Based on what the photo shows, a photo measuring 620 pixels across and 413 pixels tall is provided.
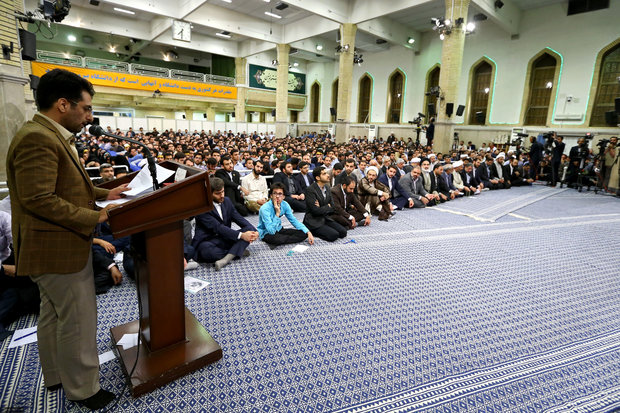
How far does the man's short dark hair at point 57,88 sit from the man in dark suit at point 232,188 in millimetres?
3749

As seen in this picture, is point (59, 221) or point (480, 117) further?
point (480, 117)

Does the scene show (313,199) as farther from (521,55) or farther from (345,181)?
(521,55)

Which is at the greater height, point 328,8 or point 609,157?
point 328,8

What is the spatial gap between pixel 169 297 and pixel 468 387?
5.10 feet

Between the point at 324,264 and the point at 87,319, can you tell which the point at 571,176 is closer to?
the point at 324,264

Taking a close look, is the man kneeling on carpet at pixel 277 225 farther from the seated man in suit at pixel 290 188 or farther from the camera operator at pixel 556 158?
the camera operator at pixel 556 158

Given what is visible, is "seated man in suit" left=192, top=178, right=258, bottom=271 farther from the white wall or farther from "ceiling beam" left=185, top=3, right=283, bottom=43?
the white wall

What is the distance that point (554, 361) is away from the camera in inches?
73.0

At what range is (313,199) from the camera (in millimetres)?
4180

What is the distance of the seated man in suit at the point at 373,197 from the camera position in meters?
4.95

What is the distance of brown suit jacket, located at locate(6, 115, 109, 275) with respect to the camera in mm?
1094

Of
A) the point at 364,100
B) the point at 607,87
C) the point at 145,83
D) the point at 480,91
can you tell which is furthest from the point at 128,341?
the point at 364,100

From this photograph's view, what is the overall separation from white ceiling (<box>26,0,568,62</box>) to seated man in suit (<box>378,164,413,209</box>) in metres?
8.45

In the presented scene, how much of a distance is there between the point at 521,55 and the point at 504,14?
2076 mm
